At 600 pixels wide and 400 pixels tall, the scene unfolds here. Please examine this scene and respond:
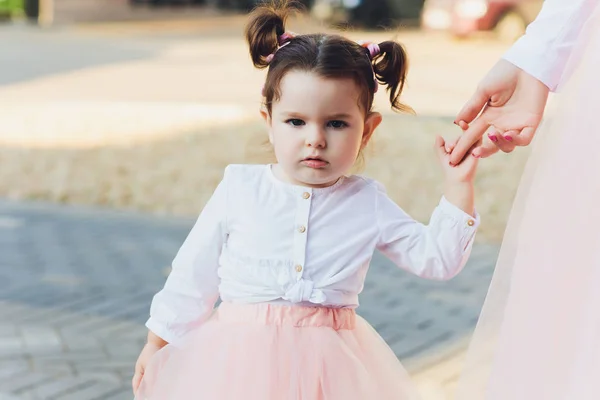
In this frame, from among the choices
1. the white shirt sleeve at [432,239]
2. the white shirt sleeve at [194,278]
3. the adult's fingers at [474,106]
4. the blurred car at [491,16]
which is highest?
the adult's fingers at [474,106]

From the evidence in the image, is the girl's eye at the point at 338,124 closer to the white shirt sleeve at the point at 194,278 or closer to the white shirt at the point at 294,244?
the white shirt at the point at 294,244

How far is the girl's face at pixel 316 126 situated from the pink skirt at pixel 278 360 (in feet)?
1.08

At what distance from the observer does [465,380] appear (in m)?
2.22

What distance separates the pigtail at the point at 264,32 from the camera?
2562mm

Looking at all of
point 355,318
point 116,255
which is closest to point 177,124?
point 116,255

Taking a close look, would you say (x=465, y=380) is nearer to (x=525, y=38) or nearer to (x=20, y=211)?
(x=525, y=38)

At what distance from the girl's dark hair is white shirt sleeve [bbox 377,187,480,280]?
11.1 inches

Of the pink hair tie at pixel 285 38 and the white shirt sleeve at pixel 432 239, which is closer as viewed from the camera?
the white shirt sleeve at pixel 432 239

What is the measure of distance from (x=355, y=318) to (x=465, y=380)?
15.7 inches

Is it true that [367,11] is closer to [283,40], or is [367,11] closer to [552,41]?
[283,40]

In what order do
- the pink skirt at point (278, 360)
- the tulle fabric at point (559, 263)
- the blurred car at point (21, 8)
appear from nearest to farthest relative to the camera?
the tulle fabric at point (559, 263) < the pink skirt at point (278, 360) < the blurred car at point (21, 8)

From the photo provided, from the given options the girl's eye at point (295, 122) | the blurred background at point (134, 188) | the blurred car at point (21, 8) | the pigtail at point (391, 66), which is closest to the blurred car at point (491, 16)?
the blurred background at point (134, 188)

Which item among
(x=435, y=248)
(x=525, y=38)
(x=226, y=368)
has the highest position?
(x=525, y=38)

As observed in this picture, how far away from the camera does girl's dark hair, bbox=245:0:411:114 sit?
2.40 metres
